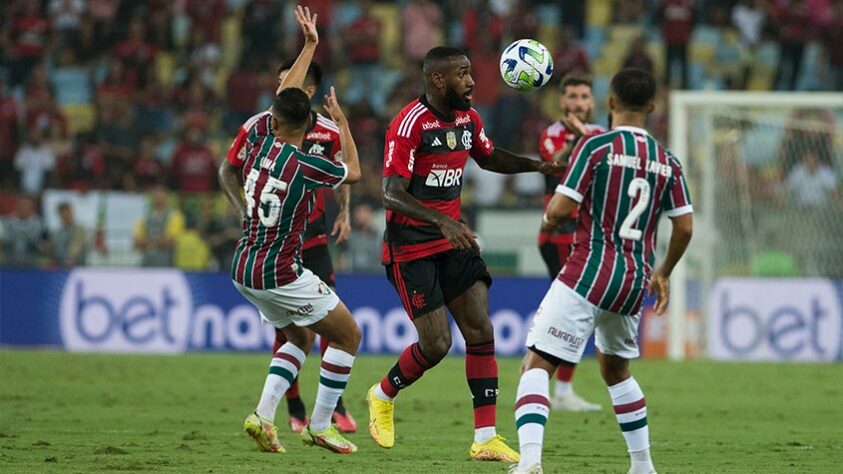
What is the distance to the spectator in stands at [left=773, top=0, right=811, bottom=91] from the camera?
79.2 feet

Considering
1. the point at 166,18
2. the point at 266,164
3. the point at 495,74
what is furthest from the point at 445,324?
the point at 166,18

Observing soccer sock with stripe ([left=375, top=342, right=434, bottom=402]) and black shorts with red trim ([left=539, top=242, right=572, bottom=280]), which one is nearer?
soccer sock with stripe ([left=375, top=342, right=434, bottom=402])

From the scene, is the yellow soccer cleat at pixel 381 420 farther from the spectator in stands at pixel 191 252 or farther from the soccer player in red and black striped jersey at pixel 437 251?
the spectator in stands at pixel 191 252

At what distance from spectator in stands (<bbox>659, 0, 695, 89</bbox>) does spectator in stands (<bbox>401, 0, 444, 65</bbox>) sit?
4049 millimetres

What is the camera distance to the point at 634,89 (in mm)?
7000

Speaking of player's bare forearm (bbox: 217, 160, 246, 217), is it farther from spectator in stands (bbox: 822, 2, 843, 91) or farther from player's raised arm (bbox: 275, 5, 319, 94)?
spectator in stands (bbox: 822, 2, 843, 91)

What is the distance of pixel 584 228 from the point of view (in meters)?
7.11

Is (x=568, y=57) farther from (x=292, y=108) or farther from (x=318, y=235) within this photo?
(x=292, y=108)

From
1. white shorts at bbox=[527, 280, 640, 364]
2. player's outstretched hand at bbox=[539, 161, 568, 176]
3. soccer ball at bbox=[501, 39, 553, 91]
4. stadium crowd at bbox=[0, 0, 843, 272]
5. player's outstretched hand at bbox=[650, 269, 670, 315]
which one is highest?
stadium crowd at bbox=[0, 0, 843, 272]

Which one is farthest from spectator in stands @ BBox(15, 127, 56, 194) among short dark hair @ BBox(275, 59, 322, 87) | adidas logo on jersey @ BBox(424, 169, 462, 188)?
adidas logo on jersey @ BBox(424, 169, 462, 188)

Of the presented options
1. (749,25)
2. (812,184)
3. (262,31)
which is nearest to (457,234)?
(812,184)

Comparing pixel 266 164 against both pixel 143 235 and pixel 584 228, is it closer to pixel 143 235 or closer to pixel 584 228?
pixel 584 228

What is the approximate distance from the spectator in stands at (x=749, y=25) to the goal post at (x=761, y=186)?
479cm

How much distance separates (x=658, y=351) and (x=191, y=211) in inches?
268
